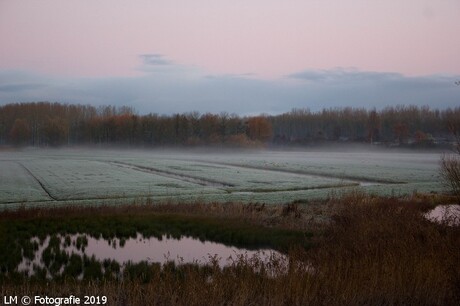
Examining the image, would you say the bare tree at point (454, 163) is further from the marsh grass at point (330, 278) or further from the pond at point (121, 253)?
the pond at point (121, 253)

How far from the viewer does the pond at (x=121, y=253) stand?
1616 centimetres

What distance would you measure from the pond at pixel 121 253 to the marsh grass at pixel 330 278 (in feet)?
5.42

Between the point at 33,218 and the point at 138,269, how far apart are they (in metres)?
11.8

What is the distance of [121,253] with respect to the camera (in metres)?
18.3

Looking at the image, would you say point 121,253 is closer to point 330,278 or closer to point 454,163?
point 330,278

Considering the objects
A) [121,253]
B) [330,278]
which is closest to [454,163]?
[330,278]

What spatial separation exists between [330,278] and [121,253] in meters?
9.76

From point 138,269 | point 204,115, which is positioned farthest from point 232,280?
point 204,115

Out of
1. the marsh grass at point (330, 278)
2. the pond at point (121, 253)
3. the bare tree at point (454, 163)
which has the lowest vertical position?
the pond at point (121, 253)

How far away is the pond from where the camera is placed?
53.0 ft

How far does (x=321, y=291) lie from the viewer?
10.2m

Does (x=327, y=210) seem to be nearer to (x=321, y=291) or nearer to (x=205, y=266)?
(x=205, y=266)

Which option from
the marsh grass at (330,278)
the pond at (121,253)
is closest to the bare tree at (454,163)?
the marsh grass at (330,278)

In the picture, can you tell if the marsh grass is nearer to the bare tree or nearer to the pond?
the pond
